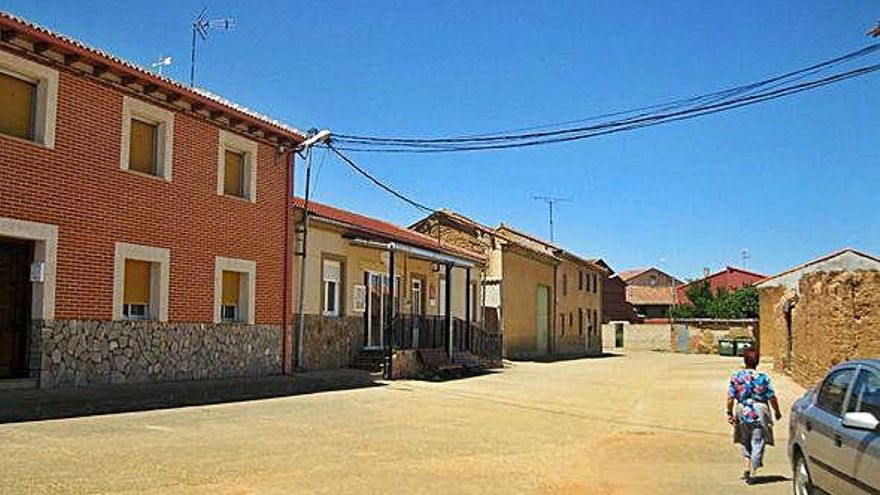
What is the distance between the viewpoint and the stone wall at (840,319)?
1598 centimetres

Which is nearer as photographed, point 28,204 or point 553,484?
point 553,484

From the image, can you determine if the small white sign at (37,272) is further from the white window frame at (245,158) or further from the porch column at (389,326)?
the porch column at (389,326)

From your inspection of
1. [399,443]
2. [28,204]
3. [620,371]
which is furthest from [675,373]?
[28,204]

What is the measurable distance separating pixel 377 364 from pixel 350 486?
14.3 meters

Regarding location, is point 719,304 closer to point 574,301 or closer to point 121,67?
point 574,301

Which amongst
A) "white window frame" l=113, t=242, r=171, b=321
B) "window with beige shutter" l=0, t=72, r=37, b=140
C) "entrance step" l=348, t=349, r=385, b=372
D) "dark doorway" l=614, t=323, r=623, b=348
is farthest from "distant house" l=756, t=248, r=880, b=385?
"dark doorway" l=614, t=323, r=623, b=348

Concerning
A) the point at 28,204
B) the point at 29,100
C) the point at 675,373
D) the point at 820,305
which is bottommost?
the point at 675,373

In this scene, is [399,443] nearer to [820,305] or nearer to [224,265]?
[224,265]

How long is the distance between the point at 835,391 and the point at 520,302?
3161 centimetres

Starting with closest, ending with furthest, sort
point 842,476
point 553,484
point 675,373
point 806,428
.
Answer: point 842,476, point 806,428, point 553,484, point 675,373

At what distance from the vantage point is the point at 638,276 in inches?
3974

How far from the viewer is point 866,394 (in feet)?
21.4

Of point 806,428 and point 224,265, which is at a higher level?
point 224,265

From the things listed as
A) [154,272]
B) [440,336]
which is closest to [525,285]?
[440,336]
